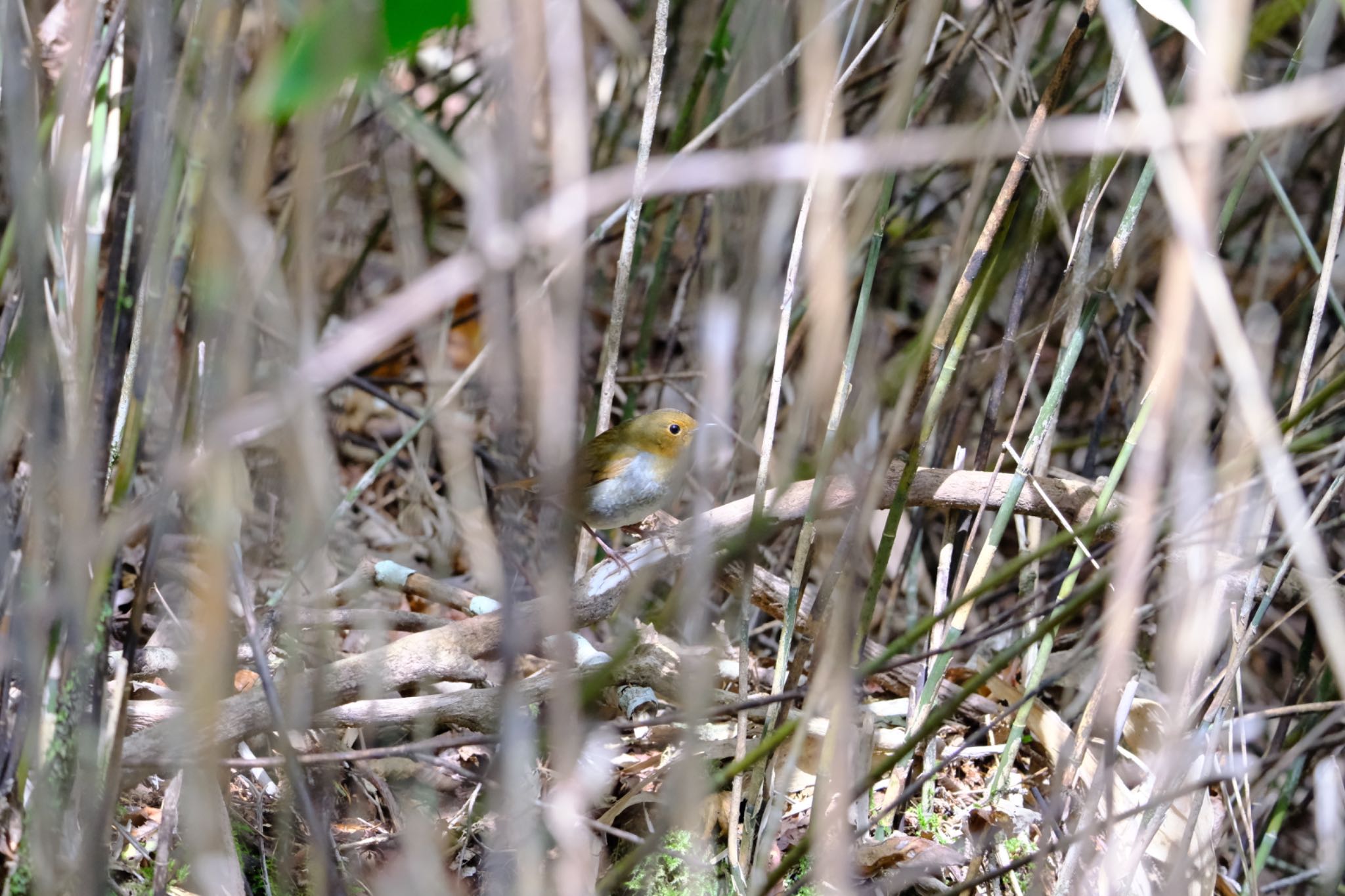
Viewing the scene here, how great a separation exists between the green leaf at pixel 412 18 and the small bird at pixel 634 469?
2.26m

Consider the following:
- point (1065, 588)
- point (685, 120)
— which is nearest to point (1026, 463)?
point (1065, 588)

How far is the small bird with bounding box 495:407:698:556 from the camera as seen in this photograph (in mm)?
3285

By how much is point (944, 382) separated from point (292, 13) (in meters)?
1.25

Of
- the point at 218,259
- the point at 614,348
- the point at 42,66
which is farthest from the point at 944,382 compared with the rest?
the point at 42,66

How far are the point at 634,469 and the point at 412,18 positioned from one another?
254cm

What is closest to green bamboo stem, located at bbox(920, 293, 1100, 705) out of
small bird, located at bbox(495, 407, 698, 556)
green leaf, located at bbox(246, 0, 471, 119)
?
small bird, located at bbox(495, 407, 698, 556)

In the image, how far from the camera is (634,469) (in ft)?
11.1

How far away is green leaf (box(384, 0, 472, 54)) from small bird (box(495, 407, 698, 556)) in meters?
2.26

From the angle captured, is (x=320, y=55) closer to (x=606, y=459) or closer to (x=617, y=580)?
(x=617, y=580)

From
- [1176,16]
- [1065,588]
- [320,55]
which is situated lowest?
[1065,588]

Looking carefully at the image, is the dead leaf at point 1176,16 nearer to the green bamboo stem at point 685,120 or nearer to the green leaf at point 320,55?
the green leaf at point 320,55

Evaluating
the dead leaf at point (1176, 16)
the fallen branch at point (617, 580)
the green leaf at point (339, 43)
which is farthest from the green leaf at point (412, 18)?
the fallen branch at point (617, 580)

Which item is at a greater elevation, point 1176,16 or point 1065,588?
point 1176,16

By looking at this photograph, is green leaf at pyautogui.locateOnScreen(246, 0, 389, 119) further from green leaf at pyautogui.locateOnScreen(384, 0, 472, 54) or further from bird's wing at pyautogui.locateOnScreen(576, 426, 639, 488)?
bird's wing at pyautogui.locateOnScreen(576, 426, 639, 488)
